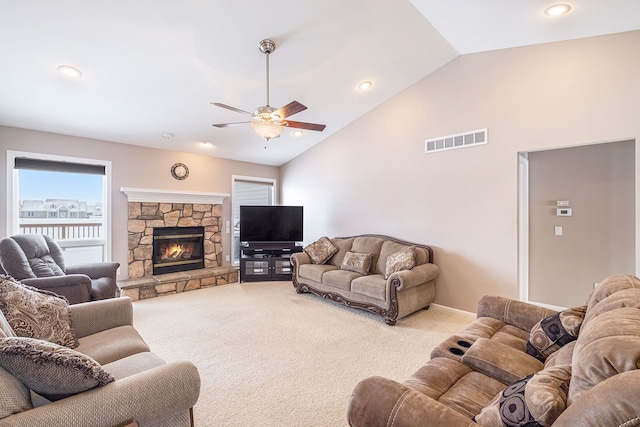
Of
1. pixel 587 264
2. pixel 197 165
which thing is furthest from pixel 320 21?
pixel 587 264

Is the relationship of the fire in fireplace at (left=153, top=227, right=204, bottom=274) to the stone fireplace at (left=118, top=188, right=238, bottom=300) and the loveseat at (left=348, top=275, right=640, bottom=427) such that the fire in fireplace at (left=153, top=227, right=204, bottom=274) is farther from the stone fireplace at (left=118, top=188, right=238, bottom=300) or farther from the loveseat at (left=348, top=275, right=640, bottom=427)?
the loveseat at (left=348, top=275, right=640, bottom=427)

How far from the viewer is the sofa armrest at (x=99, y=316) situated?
2.15m

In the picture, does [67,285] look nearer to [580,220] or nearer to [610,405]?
[610,405]

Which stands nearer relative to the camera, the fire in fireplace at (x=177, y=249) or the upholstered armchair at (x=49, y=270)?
the upholstered armchair at (x=49, y=270)

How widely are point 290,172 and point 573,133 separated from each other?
5.02 m

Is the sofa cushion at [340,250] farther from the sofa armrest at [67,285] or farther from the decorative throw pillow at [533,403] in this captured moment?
the decorative throw pillow at [533,403]

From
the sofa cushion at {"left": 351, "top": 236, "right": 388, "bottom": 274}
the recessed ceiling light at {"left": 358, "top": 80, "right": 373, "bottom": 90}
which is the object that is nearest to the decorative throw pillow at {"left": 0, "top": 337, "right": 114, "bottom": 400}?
the sofa cushion at {"left": 351, "top": 236, "right": 388, "bottom": 274}

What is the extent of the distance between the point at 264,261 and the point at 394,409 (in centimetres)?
481

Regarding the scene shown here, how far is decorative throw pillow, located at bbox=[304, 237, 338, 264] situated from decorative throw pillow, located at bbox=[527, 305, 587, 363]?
346cm

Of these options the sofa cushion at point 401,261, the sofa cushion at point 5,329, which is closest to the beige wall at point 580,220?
the sofa cushion at point 401,261

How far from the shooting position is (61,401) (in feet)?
3.71

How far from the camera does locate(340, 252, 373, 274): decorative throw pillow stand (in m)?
4.42

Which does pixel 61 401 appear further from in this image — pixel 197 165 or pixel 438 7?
pixel 197 165

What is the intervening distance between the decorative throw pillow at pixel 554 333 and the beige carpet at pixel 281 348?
1088 millimetres
